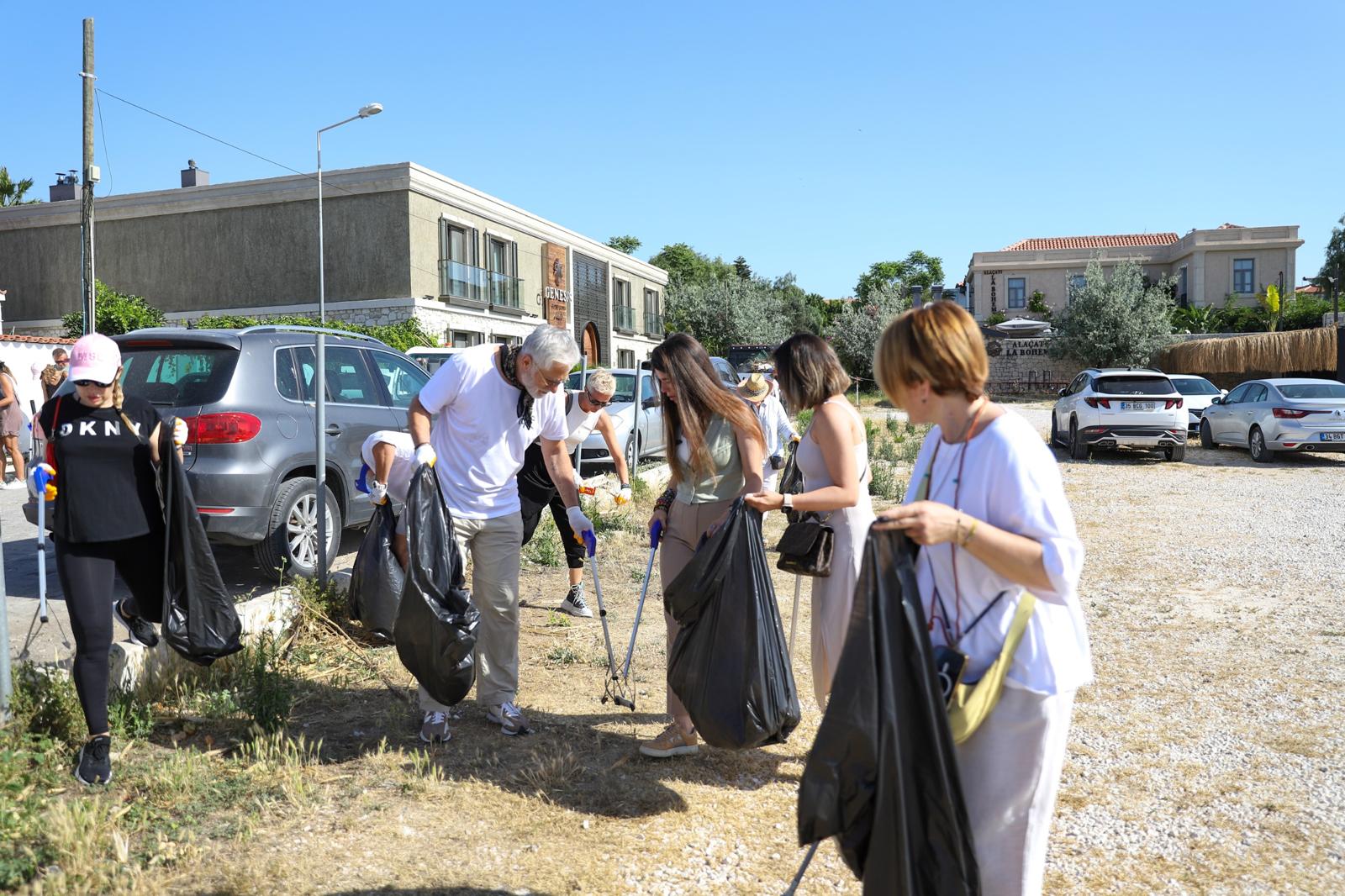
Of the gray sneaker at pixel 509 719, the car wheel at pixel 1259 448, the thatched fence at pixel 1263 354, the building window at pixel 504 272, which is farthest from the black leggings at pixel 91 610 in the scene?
the thatched fence at pixel 1263 354

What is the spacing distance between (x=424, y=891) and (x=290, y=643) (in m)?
2.52

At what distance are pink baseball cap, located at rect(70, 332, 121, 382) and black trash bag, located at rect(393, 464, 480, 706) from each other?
1185 mm

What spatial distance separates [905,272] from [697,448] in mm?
87456

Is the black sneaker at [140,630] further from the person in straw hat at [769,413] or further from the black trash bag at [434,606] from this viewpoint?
the person in straw hat at [769,413]

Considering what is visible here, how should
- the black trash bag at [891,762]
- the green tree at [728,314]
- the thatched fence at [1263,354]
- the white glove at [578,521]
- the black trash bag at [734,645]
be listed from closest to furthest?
the black trash bag at [891,762]
the black trash bag at [734,645]
the white glove at [578,521]
the thatched fence at [1263,354]
the green tree at [728,314]

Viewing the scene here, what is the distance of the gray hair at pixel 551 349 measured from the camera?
13.5 ft

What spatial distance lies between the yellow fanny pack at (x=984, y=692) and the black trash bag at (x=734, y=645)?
4.79 feet

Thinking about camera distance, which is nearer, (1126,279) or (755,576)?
(755,576)

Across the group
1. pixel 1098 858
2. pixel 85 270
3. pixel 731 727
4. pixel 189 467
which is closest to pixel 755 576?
pixel 731 727

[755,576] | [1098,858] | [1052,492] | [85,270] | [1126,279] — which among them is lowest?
[1098,858]

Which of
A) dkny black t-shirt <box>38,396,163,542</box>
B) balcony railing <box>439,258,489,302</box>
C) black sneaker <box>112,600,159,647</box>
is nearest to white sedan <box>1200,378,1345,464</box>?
black sneaker <box>112,600,159,647</box>

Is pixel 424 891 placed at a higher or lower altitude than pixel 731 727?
lower

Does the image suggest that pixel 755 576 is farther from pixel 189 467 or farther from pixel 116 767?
pixel 189 467

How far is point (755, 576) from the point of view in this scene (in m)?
3.55
